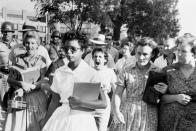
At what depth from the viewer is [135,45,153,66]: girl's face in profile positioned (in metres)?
4.14

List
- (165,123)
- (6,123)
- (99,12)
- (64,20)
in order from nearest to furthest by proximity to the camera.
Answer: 1. (165,123)
2. (6,123)
3. (64,20)
4. (99,12)

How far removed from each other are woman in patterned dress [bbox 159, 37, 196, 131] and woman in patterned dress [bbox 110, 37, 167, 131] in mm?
194

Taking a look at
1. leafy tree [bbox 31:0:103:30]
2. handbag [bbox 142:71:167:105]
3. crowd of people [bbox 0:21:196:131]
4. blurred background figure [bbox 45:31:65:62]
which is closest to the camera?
crowd of people [bbox 0:21:196:131]

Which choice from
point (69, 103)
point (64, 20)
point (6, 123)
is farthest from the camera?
point (64, 20)

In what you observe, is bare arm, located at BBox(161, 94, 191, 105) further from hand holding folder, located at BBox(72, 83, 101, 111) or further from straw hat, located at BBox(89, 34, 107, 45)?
straw hat, located at BBox(89, 34, 107, 45)

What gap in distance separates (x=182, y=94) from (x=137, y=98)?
57cm

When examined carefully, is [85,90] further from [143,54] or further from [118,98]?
[143,54]

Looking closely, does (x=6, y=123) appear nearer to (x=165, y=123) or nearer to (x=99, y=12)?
(x=165, y=123)

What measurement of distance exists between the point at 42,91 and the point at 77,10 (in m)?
19.0

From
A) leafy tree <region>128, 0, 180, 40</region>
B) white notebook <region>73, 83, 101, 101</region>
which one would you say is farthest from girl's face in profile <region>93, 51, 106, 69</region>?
leafy tree <region>128, 0, 180, 40</region>

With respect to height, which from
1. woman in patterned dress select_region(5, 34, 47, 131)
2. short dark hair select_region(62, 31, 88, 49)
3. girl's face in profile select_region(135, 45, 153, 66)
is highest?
short dark hair select_region(62, 31, 88, 49)

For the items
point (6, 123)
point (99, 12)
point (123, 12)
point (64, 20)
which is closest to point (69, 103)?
point (6, 123)

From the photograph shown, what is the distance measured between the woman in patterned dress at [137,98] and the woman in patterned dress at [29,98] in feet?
3.33

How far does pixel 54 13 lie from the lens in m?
23.1
